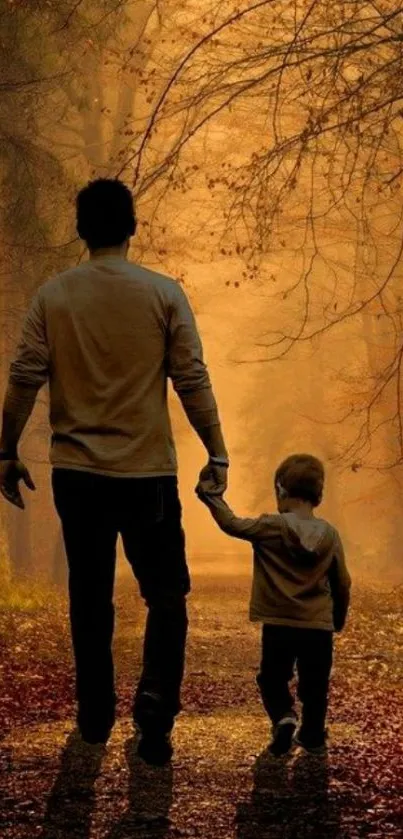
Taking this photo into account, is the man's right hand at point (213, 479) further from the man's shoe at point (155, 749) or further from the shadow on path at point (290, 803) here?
the shadow on path at point (290, 803)

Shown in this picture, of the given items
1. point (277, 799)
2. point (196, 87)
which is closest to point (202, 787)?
point (277, 799)

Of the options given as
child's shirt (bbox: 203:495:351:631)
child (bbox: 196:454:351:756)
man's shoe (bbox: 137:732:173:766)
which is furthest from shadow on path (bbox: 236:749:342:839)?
child's shirt (bbox: 203:495:351:631)

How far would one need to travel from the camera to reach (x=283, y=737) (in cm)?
Result: 518

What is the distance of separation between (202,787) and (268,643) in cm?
93

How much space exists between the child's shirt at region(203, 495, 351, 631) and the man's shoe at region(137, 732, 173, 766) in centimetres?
73

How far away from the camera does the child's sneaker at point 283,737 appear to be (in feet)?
17.0

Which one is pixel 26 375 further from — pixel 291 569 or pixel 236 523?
pixel 291 569

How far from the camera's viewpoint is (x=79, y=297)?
5004 millimetres

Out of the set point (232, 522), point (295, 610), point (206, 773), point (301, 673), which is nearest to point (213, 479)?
point (232, 522)

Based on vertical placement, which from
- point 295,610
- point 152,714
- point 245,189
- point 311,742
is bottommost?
point 311,742

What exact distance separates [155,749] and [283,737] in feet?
2.00

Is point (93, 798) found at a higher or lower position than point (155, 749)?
lower

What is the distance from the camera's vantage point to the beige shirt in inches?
194

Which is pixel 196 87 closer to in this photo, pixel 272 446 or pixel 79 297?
pixel 79 297
